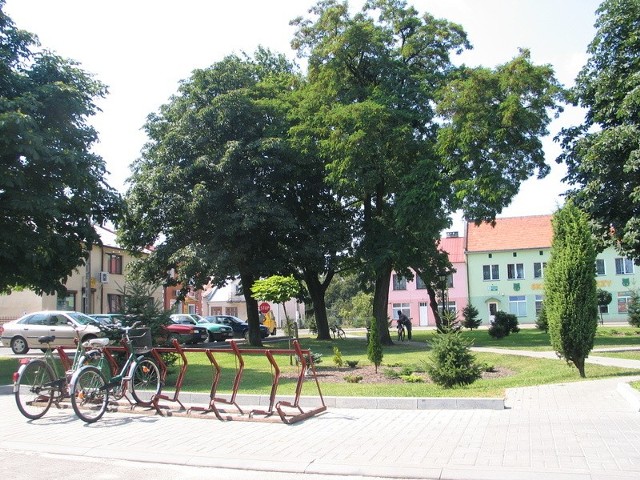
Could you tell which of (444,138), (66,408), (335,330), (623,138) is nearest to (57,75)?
(66,408)

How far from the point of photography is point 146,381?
1084cm

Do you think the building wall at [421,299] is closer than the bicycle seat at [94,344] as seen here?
No

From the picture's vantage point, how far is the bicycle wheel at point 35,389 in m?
9.62

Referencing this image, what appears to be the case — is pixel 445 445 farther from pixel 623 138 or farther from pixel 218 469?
pixel 623 138

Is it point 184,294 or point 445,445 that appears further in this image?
point 184,294

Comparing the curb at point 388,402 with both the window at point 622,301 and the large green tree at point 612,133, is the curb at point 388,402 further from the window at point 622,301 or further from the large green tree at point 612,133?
the window at point 622,301

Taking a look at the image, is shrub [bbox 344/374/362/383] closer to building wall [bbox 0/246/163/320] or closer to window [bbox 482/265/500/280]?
building wall [bbox 0/246/163/320]

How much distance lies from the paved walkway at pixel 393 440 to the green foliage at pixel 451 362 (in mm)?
1923

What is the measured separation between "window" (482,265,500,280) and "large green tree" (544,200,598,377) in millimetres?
51018

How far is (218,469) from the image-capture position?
684 cm

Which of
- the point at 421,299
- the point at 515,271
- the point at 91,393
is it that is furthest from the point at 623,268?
the point at 91,393

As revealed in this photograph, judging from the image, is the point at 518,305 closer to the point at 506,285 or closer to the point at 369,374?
the point at 506,285

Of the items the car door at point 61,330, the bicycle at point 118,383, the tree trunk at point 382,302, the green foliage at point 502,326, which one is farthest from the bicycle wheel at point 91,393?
the green foliage at point 502,326

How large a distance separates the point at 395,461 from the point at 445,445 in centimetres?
94
